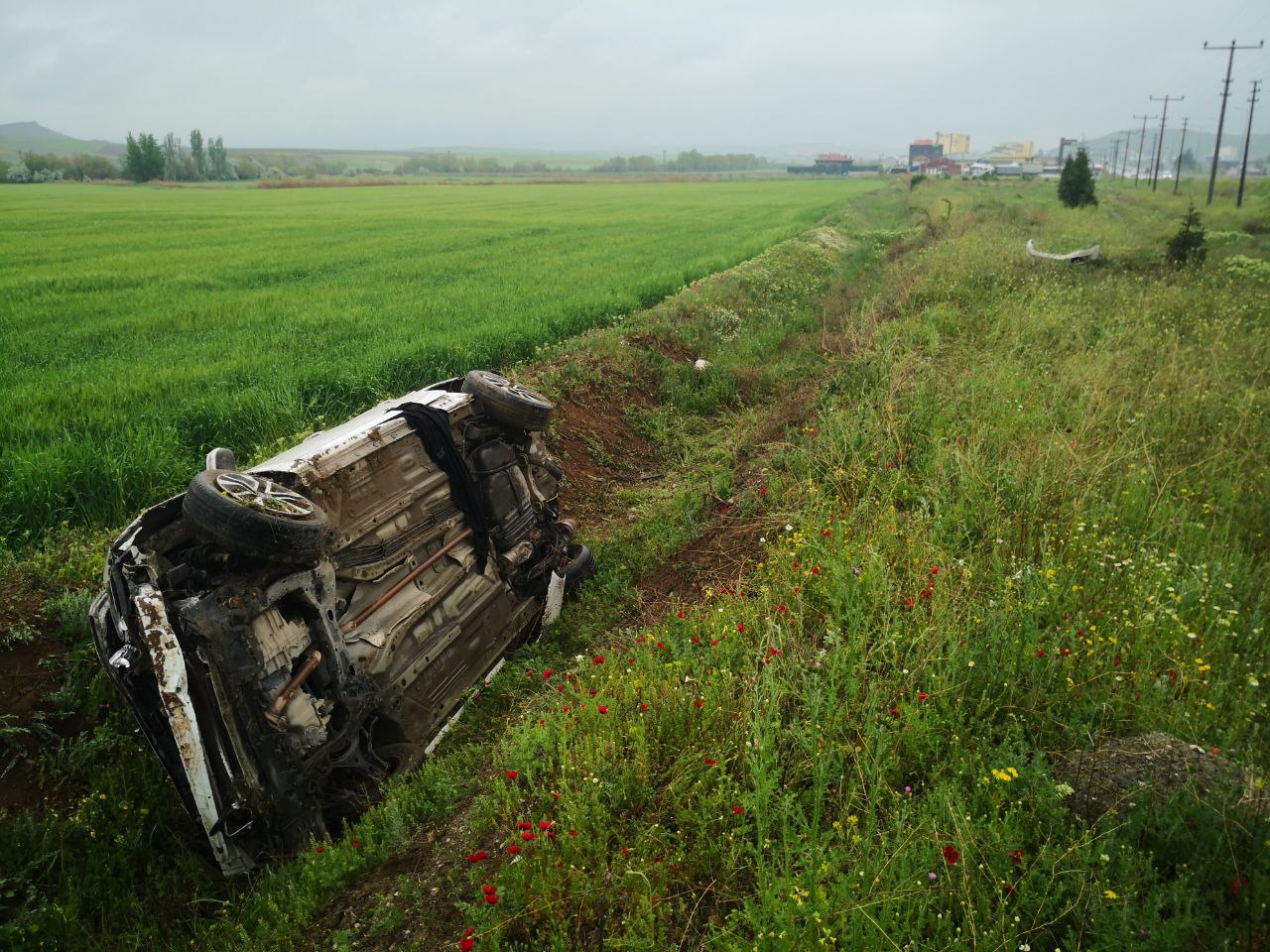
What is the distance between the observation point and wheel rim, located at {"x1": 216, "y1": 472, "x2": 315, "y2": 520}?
3457 millimetres

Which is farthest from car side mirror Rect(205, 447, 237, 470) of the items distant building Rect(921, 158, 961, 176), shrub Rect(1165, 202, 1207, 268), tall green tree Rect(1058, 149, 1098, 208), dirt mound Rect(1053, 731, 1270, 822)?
distant building Rect(921, 158, 961, 176)

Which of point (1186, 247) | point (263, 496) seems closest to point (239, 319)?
point (263, 496)

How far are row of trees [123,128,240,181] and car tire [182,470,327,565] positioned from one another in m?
85.0

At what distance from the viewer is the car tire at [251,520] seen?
11.0 feet

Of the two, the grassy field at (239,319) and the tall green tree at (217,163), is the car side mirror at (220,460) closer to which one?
the grassy field at (239,319)

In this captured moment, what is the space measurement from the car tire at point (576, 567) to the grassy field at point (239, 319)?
314 centimetres

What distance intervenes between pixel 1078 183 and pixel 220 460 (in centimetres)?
3922

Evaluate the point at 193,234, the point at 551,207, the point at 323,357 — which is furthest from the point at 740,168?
the point at 323,357

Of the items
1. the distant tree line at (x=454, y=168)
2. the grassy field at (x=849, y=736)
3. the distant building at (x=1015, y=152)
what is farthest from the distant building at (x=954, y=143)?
the grassy field at (x=849, y=736)

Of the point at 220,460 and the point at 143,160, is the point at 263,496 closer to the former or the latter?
the point at 220,460

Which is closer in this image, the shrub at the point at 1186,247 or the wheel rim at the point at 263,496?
the wheel rim at the point at 263,496

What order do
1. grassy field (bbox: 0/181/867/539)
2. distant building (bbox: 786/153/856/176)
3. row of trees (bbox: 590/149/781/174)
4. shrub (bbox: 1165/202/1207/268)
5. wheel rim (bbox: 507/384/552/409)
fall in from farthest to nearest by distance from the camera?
row of trees (bbox: 590/149/781/174), distant building (bbox: 786/153/856/176), shrub (bbox: 1165/202/1207/268), grassy field (bbox: 0/181/867/539), wheel rim (bbox: 507/384/552/409)

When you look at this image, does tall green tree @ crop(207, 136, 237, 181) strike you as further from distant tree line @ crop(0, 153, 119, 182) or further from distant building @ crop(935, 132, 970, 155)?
distant building @ crop(935, 132, 970, 155)

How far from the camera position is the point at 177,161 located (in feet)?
269
